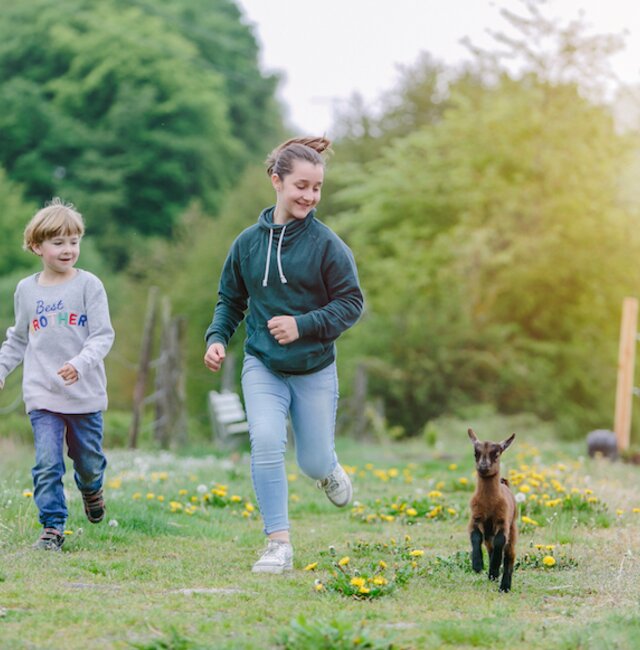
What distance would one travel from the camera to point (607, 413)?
29.3 meters

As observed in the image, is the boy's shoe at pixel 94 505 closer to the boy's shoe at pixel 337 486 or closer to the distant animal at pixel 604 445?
the boy's shoe at pixel 337 486

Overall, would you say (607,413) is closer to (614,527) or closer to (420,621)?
(614,527)

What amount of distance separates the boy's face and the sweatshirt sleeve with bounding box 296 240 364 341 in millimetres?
1384

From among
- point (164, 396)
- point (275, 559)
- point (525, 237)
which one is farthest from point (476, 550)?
point (525, 237)

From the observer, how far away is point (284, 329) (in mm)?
5594

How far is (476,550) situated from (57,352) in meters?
2.45

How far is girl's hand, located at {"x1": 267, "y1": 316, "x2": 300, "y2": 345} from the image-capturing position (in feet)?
18.4

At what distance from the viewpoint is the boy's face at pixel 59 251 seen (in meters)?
6.07

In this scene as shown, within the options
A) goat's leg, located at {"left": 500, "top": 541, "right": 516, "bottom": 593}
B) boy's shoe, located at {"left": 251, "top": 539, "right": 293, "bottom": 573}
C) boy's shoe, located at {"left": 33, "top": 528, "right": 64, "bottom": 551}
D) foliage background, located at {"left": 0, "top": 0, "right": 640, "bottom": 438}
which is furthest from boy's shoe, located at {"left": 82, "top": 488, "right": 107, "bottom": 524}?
foliage background, located at {"left": 0, "top": 0, "right": 640, "bottom": 438}

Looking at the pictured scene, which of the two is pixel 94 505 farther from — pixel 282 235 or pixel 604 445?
pixel 604 445

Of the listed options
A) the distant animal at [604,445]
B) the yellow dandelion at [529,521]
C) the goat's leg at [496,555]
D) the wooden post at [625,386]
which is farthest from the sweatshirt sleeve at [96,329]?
the wooden post at [625,386]

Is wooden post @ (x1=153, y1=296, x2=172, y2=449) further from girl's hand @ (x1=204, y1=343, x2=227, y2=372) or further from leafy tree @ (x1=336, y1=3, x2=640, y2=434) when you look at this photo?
leafy tree @ (x1=336, y1=3, x2=640, y2=434)

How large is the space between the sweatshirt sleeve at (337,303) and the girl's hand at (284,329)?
37 mm

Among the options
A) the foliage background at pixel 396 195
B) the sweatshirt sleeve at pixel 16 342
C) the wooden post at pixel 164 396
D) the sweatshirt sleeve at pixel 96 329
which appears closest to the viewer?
the sweatshirt sleeve at pixel 96 329
